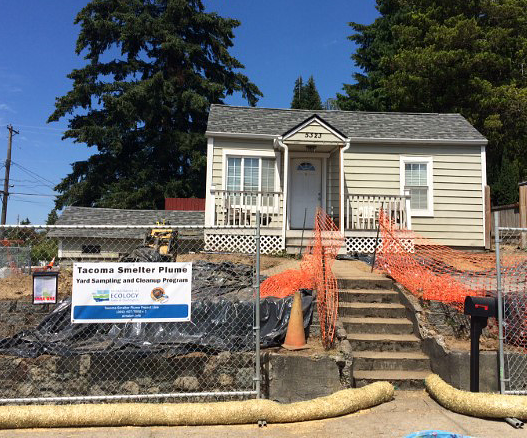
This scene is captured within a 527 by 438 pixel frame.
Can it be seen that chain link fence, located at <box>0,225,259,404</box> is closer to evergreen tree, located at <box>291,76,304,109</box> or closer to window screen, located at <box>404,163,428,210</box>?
window screen, located at <box>404,163,428,210</box>

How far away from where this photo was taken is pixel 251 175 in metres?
13.3

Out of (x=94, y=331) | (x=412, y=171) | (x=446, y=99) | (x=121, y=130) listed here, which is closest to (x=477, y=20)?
(x=446, y=99)

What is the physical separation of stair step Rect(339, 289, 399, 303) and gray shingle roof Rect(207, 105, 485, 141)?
7626mm

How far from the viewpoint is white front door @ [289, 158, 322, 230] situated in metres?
13.5

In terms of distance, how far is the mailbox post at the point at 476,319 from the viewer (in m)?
4.88

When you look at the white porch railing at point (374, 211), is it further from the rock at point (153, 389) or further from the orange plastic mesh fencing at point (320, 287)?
the rock at point (153, 389)

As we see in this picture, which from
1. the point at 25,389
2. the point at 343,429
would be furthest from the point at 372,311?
the point at 25,389

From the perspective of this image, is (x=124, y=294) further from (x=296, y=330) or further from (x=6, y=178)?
(x=6, y=178)

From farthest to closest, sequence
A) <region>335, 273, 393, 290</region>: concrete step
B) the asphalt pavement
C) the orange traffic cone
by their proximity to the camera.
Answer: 1. <region>335, 273, 393, 290</region>: concrete step
2. the orange traffic cone
3. the asphalt pavement

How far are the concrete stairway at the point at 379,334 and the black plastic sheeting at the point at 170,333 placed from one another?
813 millimetres

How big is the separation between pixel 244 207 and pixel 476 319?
8.33m

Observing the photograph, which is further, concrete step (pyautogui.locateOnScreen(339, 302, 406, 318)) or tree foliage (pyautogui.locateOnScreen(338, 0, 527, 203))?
tree foliage (pyautogui.locateOnScreen(338, 0, 527, 203))

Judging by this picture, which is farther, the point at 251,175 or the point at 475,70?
the point at 475,70

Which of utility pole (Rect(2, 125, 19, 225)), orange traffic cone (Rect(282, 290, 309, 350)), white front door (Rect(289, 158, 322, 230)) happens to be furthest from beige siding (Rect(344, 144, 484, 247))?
utility pole (Rect(2, 125, 19, 225))
